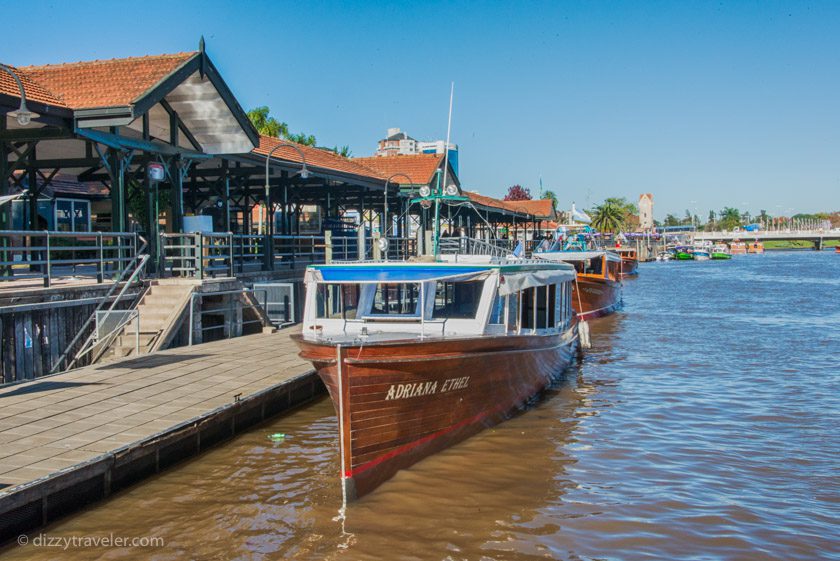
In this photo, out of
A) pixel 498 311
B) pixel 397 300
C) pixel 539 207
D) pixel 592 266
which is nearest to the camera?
pixel 498 311

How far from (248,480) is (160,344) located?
5.70 meters

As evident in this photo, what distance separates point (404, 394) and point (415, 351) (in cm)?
61

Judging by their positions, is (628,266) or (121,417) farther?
(628,266)

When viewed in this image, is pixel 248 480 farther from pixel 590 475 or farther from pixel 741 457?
pixel 741 457

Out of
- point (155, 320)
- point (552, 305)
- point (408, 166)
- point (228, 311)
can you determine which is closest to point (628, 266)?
point (408, 166)

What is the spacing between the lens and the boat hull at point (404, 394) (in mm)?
9172

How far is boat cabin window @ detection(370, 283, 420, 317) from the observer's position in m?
12.0

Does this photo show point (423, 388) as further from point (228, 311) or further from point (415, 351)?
point (228, 311)

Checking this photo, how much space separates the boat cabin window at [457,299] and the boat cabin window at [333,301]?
1.45 meters

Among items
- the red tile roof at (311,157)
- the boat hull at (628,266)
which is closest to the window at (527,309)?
the red tile roof at (311,157)

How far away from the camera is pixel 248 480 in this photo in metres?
9.80

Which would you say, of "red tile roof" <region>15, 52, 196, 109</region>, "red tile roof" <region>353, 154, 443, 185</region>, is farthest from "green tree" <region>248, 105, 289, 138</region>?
"red tile roof" <region>15, 52, 196, 109</region>

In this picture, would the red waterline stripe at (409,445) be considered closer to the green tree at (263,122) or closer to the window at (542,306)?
the window at (542,306)

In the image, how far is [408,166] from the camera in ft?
112
